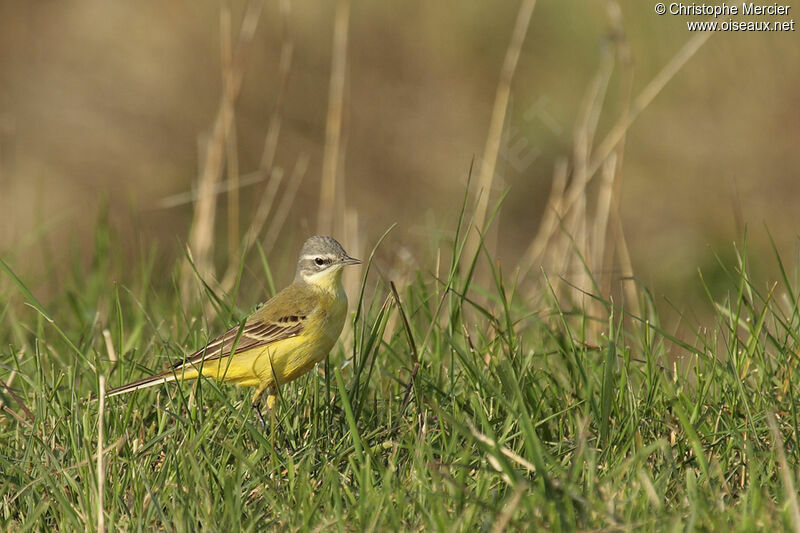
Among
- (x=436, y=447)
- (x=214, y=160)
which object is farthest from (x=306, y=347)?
(x=214, y=160)

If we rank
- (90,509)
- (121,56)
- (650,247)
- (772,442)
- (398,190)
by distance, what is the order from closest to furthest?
(90,509) < (772,442) < (650,247) < (398,190) < (121,56)

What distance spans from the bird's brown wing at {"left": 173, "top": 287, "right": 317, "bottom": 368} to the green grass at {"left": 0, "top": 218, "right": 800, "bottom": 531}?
233mm

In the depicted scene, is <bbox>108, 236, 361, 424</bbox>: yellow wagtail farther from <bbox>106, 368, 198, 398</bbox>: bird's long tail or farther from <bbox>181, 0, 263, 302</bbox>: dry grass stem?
<bbox>181, 0, 263, 302</bbox>: dry grass stem

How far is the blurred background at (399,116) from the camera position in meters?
13.2

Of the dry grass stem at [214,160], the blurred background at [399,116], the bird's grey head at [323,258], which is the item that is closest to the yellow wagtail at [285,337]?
the bird's grey head at [323,258]

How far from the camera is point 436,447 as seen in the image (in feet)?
15.6

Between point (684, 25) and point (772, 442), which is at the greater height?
point (684, 25)

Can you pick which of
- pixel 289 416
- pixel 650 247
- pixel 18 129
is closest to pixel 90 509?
pixel 289 416

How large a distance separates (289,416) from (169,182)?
10.1 m

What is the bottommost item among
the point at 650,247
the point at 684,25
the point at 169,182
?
the point at 650,247

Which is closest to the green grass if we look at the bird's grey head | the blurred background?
the bird's grey head

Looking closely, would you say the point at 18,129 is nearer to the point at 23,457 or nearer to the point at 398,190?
the point at 398,190

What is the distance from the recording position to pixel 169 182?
14641mm

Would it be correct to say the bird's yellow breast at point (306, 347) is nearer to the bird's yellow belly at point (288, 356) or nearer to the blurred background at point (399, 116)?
the bird's yellow belly at point (288, 356)
